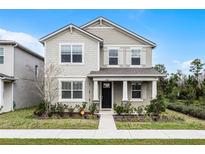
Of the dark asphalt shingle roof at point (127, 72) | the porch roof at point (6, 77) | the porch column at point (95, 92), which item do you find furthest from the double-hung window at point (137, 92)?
the porch roof at point (6, 77)

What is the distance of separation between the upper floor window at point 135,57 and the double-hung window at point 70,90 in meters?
4.81

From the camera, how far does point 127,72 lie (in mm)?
21062

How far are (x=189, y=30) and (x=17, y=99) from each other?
15.8 m

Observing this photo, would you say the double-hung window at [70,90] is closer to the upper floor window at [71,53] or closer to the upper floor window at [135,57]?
the upper floor window at [71,53]

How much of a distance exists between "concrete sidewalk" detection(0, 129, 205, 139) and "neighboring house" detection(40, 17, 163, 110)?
8263 mm

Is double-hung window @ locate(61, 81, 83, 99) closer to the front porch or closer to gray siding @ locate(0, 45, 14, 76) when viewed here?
the front porch

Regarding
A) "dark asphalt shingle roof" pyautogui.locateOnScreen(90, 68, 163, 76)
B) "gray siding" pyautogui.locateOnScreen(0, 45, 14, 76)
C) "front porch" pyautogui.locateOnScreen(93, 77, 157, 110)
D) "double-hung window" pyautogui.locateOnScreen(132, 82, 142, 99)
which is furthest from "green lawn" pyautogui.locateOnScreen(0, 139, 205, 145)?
"gray siding" pyautogui.locateOnScreen(0, 45, 14, 76)

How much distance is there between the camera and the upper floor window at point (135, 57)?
2302cm

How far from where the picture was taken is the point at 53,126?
1344 centimetres

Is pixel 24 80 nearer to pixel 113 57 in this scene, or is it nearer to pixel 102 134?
pixel 113 57

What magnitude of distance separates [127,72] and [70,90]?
4418mm

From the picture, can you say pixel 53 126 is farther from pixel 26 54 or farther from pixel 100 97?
pixel 26 54
